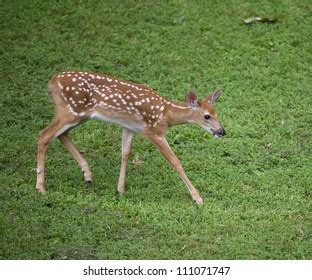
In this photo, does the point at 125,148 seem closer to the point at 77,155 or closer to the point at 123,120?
the point at 123,120

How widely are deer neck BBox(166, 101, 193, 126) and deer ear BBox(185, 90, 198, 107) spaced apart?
6cm

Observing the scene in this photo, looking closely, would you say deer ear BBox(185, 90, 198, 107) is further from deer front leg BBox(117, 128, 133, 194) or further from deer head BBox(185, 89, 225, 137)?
deer front leg BBox(117, 128, 133, 194)

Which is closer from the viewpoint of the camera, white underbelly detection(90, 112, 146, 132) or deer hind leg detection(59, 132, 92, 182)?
white underbelly detection(90, 112, 146, 132)

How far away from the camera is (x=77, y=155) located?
10.4 metres

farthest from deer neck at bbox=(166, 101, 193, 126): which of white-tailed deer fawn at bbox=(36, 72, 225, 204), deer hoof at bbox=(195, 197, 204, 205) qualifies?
deer hoof at bbox=(195, 197, 204, 205)

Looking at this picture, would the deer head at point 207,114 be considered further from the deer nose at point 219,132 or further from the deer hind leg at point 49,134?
the deer hind leg at point 49,134

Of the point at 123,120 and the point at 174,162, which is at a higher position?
the point at 123,120

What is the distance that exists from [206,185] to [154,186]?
0.57 metres

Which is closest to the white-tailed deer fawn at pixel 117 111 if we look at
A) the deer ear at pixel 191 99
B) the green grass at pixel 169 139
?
the deer ear at pixel 191 99

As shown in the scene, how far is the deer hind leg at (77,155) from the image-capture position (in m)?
10.4

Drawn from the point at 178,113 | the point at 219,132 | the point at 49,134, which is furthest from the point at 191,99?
the point at 49,134

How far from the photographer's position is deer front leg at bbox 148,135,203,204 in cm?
990

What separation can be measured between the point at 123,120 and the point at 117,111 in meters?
0.15

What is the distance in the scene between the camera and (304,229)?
30.1 feet
